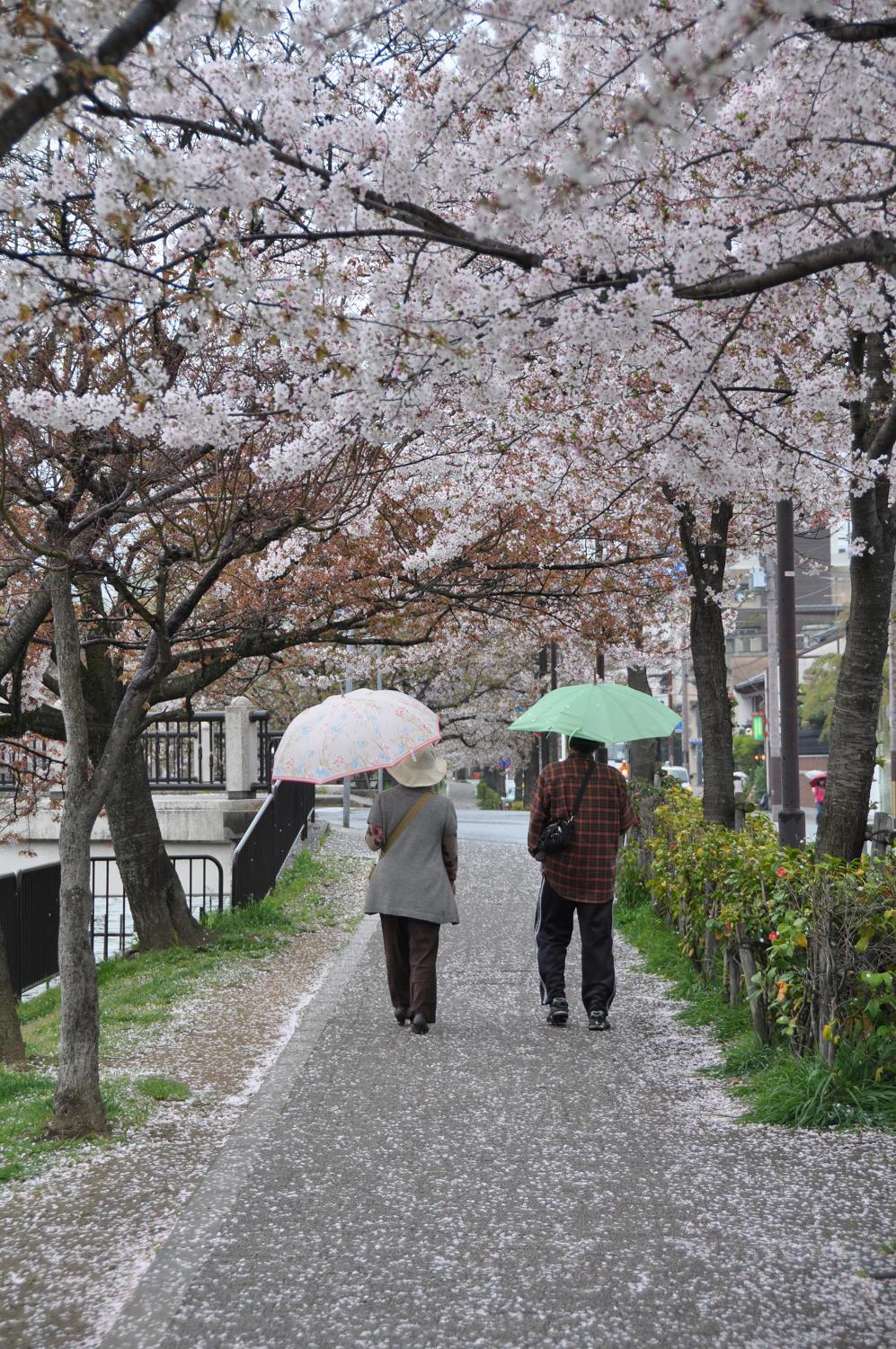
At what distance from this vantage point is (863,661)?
27.4 ft

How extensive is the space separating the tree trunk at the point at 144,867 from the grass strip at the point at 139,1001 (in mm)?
267

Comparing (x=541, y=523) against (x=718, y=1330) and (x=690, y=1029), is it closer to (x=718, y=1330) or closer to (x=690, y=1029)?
(x=690, y=1029)

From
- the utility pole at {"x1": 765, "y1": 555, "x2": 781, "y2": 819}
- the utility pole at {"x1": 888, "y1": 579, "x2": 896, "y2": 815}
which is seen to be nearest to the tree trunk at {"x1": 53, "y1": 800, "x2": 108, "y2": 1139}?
the utility pole at {"x1": 888, "y1": 579, "x2": 896, "y2": 815}

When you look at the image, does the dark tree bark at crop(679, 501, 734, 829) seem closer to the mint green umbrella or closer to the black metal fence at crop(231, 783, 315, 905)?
the mint green umbrella

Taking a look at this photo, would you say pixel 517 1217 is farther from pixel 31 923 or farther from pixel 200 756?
pixel 200 756

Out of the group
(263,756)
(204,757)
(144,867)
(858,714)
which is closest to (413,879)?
(858,714)

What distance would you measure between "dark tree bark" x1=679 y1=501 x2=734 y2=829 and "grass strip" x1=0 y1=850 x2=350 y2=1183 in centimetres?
428

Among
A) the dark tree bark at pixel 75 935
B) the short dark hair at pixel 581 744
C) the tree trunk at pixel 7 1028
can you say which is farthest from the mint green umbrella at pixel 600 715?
the tree trunk at pixel 7 1028

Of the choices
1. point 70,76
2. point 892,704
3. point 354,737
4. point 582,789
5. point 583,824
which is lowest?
point 583,824

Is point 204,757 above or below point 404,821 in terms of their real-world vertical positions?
above

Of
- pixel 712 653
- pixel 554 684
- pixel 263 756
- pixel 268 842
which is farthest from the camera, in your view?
pixel 554 684

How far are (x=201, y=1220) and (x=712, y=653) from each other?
8.29 metres

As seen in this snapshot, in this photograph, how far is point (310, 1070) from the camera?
23.1 ft

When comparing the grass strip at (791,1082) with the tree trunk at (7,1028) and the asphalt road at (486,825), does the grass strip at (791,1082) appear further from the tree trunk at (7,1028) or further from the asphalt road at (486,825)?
the asphalt road at (486,825)
